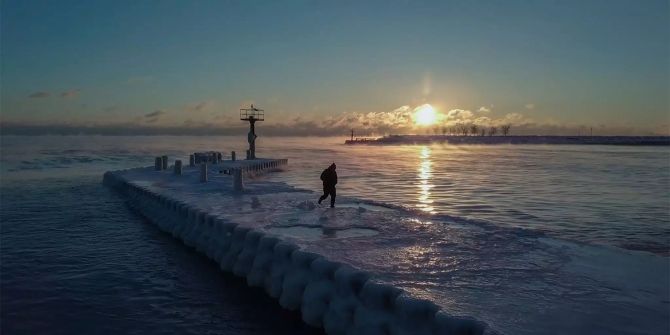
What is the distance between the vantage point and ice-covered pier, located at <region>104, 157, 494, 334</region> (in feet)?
25.2

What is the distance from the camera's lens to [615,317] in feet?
22.7

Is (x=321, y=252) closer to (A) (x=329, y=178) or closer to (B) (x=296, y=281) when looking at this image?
(B) (x=296, y=281)

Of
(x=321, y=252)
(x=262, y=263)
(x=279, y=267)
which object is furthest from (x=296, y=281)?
(x=262, y=263)

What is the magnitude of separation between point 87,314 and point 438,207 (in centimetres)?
1601

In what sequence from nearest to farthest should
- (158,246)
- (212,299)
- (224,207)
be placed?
(212,299)
(158,246)
(224,207)

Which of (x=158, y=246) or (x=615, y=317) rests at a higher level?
(x=615, y=317)

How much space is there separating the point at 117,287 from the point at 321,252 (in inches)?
197

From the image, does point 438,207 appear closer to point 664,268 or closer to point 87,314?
point 664,268

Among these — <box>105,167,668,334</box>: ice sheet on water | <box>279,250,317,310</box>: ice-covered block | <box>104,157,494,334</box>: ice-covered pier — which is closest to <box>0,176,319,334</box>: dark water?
<box>279,250,317,310</box>: ice-covered block

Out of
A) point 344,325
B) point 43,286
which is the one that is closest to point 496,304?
point 344,325

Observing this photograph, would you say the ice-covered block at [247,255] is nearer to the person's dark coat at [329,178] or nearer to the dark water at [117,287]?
the dark water at [117,287]

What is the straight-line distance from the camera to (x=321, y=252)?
1068 centimetres

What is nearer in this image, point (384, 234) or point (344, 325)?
point (344, 325)

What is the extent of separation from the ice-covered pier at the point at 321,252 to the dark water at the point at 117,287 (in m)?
0.51
